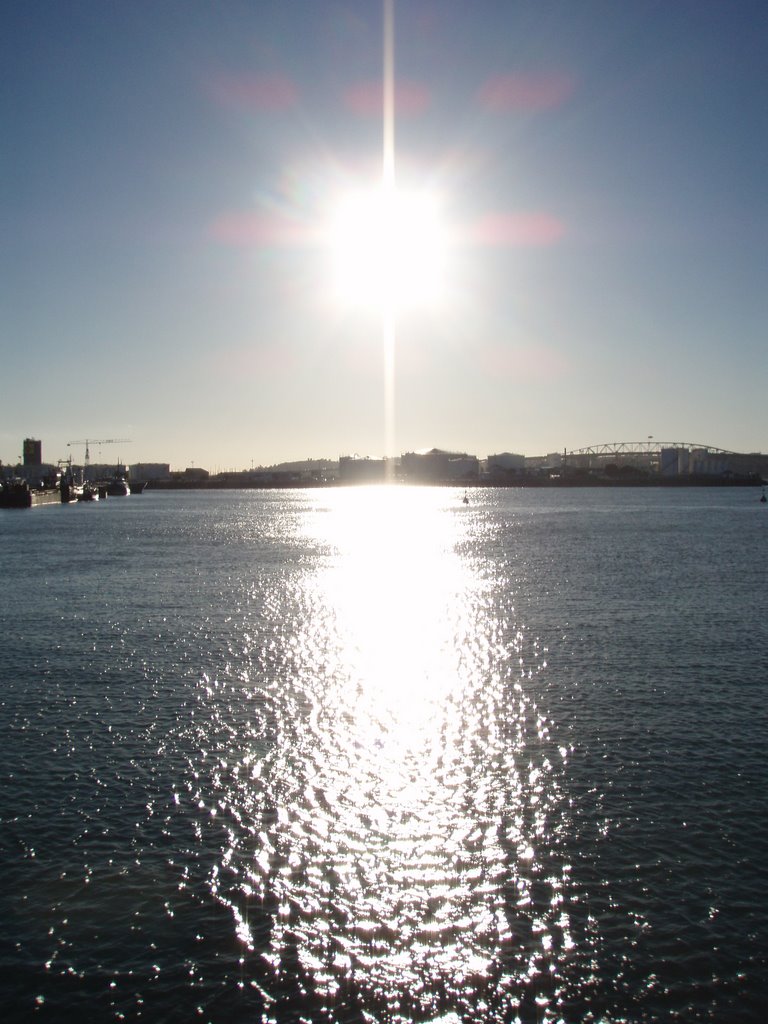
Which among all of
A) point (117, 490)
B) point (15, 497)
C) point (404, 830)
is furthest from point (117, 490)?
point (404, 830)

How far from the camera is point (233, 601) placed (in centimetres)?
3150

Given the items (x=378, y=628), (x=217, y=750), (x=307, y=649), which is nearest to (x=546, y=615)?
(x=378, y=628)

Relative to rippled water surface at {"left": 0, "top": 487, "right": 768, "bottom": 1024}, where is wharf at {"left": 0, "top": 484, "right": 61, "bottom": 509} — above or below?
above

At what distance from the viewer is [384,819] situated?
1162cm

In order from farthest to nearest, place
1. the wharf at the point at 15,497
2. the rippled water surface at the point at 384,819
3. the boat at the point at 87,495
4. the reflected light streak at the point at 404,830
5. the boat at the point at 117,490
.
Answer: the boat at the point at 117,490
the boat at the point at 87,495
the wharf at the point at 15,497
the reflected light streak at the point at 404,830
the rippled water surface at the point at 384,819

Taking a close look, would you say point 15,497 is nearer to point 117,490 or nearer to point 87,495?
point 87,495

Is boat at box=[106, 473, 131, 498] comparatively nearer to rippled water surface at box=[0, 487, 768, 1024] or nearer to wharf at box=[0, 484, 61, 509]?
wharf at box=[0, 484, 61, 509]

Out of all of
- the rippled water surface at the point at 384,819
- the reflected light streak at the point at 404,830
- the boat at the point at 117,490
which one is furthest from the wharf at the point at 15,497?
the reflected light streak at the point at 404,830

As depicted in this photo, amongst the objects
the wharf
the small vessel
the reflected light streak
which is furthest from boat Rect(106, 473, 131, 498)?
the reflected light streak

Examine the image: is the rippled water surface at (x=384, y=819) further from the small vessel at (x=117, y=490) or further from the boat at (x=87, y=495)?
the small vessel at (x=117, y=490)

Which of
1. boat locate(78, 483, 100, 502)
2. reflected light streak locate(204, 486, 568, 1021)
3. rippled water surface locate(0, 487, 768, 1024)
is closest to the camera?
rippled water surface locate(0, 487, 768, 1024)

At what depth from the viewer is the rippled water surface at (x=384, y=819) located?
8164 millimetres

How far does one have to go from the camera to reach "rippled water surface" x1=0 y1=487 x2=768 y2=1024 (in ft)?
26.8

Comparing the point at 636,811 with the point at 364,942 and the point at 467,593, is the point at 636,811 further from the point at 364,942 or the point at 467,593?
the point at 467,593
